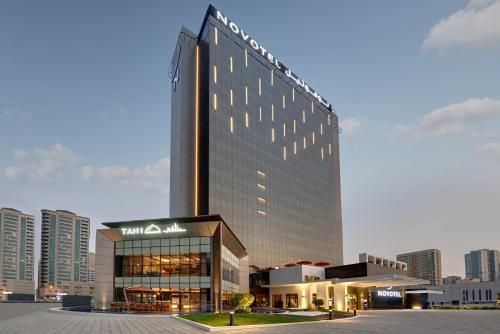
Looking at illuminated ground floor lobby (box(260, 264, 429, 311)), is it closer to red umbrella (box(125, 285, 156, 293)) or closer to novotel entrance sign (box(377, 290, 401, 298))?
novotel entrance sign (box(377, 290, 401, 298))

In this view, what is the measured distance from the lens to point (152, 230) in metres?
55.5

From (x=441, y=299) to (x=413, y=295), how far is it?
71106mm

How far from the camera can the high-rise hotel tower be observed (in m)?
101

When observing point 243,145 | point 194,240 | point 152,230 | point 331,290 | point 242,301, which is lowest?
point 331,290

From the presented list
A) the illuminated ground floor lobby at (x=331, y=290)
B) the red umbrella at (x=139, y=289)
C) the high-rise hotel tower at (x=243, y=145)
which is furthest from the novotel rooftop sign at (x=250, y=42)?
the red umbrella at (x=139, y=289)

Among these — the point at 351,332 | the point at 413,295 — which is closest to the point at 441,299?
the point at 413,295

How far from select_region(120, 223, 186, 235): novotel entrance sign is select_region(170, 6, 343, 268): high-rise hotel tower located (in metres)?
39.8

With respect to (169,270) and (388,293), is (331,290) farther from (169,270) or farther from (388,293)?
(169,270)

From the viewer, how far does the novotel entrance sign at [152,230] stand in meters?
54.4

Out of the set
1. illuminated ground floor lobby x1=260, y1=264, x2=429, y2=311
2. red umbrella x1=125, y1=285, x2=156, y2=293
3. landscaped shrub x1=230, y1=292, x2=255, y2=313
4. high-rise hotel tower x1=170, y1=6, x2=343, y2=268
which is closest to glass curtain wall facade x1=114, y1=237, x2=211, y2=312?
red umbrella x1=125, y1=285, x2=156, y2=293

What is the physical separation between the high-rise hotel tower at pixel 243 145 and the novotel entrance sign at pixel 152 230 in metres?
39.8

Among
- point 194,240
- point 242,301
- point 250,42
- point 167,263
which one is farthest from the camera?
point 250,42

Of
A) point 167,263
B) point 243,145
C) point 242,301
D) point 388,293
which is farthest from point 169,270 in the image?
point 243,145

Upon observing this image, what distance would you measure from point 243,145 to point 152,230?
185 feet
